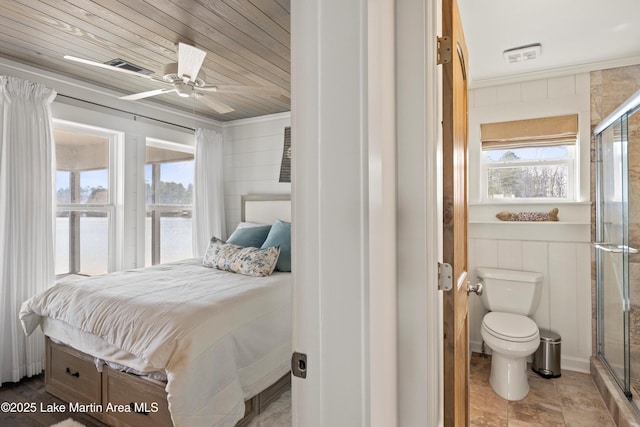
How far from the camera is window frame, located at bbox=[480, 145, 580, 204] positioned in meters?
2.75

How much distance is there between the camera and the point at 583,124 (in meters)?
2.65

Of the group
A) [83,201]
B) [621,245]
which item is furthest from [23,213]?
[621,245]

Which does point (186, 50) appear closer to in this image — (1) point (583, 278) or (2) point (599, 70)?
(2) point (599, 70)

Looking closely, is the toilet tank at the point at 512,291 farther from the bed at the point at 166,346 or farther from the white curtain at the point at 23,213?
the white curtain at the point at 23,213

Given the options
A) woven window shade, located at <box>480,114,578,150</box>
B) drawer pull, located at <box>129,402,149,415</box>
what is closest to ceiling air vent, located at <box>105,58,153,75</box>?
drawer pull, located at <box>129,402,149,415</box>

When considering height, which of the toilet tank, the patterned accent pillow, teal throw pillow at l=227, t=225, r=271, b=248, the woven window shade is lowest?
the toilet tank

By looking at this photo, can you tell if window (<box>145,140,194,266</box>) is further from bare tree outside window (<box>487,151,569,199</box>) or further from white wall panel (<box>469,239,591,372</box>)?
white wall panel (<box>469,239,591,372</box>)

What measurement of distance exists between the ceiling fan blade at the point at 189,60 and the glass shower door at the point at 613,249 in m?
2.61

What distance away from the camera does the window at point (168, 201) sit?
3705 millimetres

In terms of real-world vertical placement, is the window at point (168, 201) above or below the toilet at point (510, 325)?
above

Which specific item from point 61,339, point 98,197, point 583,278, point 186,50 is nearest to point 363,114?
point 186,50

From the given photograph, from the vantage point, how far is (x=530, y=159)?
2.88 meters

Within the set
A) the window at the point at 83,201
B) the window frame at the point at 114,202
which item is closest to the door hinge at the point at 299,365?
the window at the point at 83,201

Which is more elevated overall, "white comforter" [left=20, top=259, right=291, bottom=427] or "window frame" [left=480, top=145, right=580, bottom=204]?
"window frame" [left=480, top=145, right=580, bottom=204]
